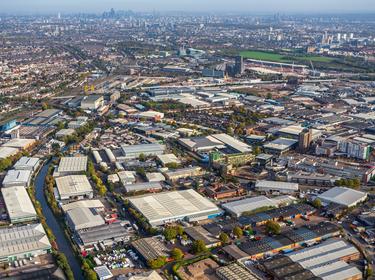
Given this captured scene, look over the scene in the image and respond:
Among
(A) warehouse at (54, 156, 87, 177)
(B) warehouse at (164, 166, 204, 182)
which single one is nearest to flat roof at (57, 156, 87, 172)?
(A) warehouse at (54, 156, 87, 177)

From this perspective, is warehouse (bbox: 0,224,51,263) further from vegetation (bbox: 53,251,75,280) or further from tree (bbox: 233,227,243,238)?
tree (bbox: 233,227,243,238)

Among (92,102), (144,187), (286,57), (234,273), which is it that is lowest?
(144,187)

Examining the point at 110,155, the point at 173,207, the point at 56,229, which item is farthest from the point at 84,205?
the point at 110,155

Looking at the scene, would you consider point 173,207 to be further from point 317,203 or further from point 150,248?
point 317,203

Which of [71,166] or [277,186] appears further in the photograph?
[71,166]

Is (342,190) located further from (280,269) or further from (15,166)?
(15,166)
